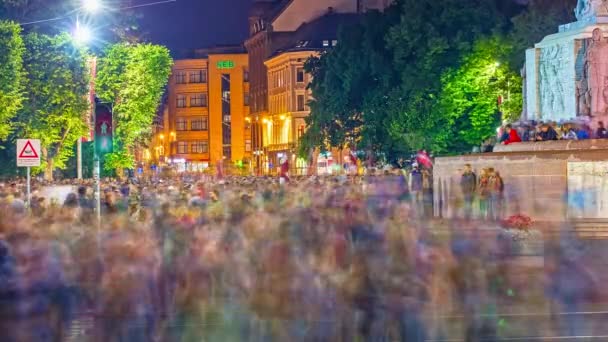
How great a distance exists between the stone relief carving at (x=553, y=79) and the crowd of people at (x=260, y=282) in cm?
1959

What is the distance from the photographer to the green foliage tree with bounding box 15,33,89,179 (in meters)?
60.0

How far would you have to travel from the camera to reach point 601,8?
39.5 metres

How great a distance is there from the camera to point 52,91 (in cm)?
6103

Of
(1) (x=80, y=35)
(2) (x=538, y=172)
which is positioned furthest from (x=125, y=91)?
(2) (x=538, y=172)

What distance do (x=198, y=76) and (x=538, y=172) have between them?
16675 centimetres

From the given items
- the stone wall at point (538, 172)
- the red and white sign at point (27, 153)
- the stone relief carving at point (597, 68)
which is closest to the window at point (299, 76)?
the stone relief carving at point (597, 68)

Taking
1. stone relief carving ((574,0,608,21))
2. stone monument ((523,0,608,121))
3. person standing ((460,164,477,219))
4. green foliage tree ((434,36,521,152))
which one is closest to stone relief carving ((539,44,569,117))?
stone monument ((523,0,608,121))

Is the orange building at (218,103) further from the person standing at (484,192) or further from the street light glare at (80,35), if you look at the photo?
the person standing at (484,192)

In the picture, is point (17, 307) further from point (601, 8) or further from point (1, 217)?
point (601, 8)

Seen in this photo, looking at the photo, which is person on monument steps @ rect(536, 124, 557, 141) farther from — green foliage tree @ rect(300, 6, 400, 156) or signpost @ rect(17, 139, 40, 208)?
green foliage tree @ rect(300, 6, 400, 156)

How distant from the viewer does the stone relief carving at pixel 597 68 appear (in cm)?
3869

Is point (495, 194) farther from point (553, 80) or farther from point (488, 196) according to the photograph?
point (553, 80)

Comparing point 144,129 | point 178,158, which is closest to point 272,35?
point 178,158

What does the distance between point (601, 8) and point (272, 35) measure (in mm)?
117651
